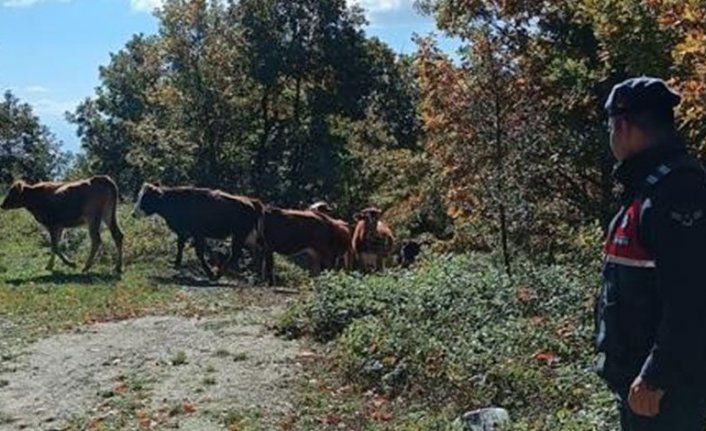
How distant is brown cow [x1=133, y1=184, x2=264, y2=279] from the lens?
21578 millimetres

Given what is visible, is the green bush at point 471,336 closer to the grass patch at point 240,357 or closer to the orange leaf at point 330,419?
the orange leaf at point 330,419

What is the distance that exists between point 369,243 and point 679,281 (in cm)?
1645

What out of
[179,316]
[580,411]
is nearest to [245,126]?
[179,316]

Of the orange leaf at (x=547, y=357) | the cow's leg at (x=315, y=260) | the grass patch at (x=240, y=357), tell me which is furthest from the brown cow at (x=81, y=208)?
the orange leaf at (x=547, y=357)

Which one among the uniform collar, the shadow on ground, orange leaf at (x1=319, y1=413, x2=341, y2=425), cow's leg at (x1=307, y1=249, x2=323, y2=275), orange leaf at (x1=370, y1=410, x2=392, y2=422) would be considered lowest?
orange leaf at (x1=319, y1=413, x2=341, y2=425)

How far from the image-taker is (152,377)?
10.6 meters

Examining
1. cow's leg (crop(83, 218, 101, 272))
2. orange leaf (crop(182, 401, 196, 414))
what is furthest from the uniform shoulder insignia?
cow's leg (crop(83, 218, 101, 272))

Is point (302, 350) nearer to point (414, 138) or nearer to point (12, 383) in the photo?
point (12, 383)

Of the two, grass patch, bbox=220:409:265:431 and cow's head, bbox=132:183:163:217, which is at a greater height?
cow's head, bbox=132:183:163:217

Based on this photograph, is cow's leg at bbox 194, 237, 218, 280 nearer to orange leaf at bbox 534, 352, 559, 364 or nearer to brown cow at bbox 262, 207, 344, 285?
brown cow at bbox 262, 207, 344, 285

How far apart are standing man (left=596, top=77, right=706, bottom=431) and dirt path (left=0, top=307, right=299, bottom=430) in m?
4.76

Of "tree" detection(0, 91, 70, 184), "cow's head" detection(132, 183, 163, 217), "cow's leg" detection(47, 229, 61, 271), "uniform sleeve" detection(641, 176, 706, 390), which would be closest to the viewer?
"uniform sleeve" detection(641, 176, 706, 390)

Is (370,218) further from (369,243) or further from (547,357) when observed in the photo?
(547,357)

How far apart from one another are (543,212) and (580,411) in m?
9.25
